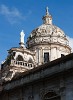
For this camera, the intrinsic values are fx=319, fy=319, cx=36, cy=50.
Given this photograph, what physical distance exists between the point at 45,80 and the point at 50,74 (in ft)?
2.56

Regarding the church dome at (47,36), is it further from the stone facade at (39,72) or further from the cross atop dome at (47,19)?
the cross atop dome at (47,19)

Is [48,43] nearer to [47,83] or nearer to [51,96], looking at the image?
[47,83]

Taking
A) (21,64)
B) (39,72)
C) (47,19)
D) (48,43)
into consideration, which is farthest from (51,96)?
(47,19)

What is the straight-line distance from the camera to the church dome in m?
54.2

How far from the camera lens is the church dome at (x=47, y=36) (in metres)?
54.2

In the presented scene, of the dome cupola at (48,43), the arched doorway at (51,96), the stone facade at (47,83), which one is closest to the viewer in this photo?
the stone facade at (47,83)

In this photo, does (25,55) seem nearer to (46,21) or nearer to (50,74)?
(46,21)

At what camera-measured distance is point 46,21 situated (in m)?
58.6

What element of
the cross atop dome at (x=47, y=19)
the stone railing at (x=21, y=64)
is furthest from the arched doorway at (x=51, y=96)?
the cross atop dome at (x=47, y=19)

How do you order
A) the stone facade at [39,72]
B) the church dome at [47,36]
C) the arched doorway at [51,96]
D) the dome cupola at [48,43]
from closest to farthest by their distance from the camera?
the stone facade at [39,72], the arched doorway at [51,96], the dome cupola at [48,43], the church dome at [47,36]

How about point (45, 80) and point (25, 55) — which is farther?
point (25, 55)

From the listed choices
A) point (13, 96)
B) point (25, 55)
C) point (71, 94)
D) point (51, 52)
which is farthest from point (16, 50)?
point (71, 94)

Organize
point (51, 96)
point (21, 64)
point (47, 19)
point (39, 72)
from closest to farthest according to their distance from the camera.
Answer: point (51, 96) < point (39, 72) < point (21, 64) < point (47, 19)

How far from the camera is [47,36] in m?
54.6
